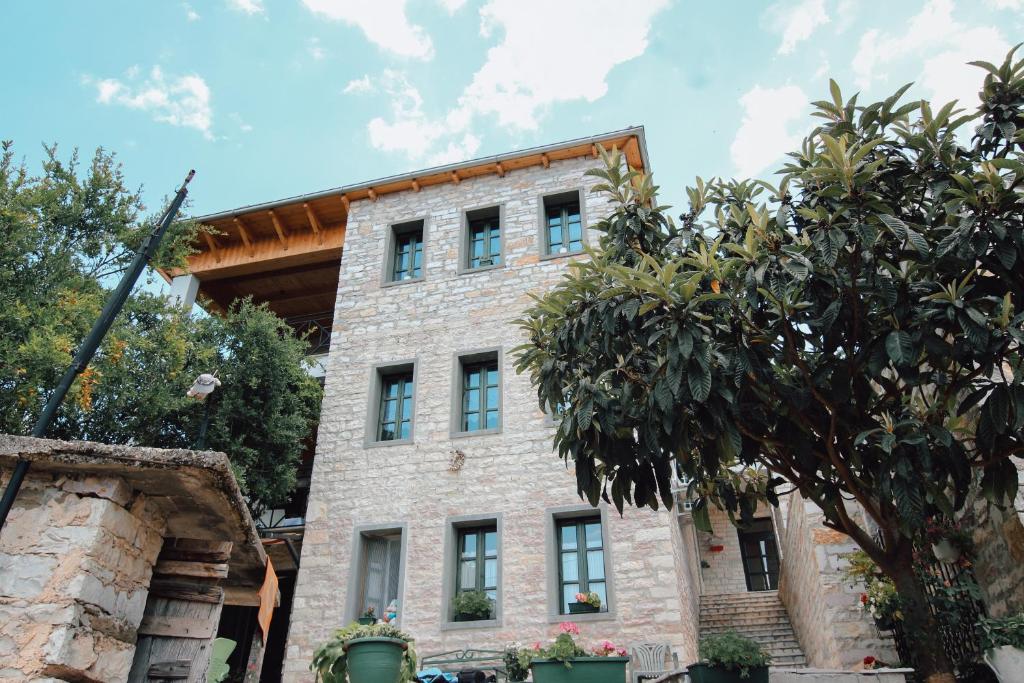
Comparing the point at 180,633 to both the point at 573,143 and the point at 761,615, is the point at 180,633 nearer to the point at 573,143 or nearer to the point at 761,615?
the point at 573,143

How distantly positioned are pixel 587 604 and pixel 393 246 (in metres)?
7.45

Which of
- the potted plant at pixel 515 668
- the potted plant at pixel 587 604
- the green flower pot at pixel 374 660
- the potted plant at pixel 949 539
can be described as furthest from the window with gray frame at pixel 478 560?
the potted plant at pixel 949 539

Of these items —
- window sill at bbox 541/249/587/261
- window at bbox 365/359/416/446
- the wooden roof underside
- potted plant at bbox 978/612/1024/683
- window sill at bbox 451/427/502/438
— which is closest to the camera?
potted plant at bbox 978/612/1024/683

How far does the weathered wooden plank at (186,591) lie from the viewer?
4.35m

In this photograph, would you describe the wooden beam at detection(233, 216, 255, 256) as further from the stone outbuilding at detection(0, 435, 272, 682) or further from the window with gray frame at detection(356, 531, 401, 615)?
the stone outbuilding at detection(0, 435, 272, 682)

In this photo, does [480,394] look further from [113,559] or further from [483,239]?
[113,559]

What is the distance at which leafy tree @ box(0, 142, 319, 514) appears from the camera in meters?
9.25

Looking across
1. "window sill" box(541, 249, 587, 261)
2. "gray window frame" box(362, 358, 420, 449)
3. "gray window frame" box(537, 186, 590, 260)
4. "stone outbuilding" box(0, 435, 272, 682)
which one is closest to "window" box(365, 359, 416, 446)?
"gray window frame" box(362, 358, 420, 449)

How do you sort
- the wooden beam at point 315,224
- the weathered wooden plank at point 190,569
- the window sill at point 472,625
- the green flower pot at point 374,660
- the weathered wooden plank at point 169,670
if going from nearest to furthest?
the weathered wooden plank at point 169,670 → the weathered wooden plank at point 190,569 → the green flower pot at point 374,660 → the window sill at point 472,625 → the wooden beam at point 315,224

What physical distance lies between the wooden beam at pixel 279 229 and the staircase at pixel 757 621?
1076cm

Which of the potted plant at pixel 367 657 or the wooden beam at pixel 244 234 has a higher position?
the wooden beam at pixel 244 234

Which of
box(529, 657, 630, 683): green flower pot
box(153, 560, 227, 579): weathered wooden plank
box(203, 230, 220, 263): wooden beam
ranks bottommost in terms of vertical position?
box(529, 657, 630, 683): green flower pot

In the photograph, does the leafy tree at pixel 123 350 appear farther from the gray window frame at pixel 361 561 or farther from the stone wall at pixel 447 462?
the gray window frame at pixel 361 561

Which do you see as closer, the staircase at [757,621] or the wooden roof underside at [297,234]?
the staircase at [757,621]
